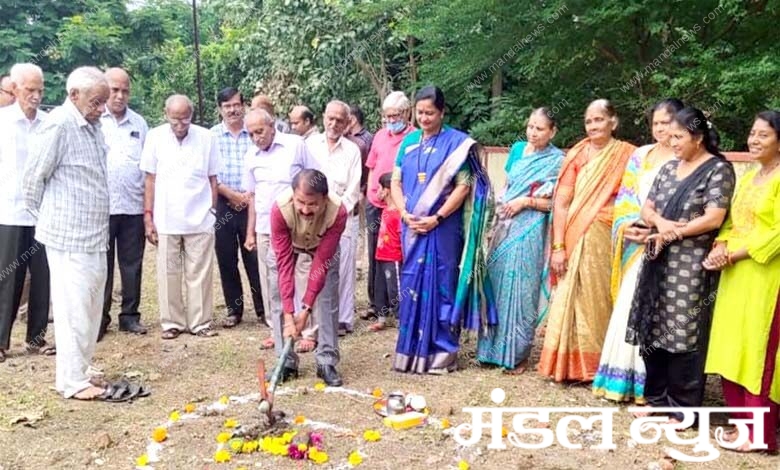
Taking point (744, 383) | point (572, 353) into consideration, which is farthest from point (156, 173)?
point (744, 383)

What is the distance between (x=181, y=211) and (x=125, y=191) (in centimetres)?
48

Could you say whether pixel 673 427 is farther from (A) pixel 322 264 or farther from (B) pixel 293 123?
(B) pixel 293 123

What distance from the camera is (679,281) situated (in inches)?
167

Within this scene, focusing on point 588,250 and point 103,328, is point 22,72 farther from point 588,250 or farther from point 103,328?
point 588,250

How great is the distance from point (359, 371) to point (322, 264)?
106 cm

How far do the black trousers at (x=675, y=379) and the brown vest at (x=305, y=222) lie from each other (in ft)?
6.89

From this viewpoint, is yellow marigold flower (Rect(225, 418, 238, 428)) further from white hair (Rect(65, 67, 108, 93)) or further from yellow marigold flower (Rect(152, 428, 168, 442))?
white hair (Rect(65, 67, 108, 93))

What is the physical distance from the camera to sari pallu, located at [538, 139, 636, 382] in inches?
193

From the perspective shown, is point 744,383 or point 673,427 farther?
point 673,427

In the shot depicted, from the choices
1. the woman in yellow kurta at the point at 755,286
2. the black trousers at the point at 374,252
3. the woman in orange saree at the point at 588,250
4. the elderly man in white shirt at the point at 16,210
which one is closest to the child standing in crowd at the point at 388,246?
the black trousers at the point at 374,252

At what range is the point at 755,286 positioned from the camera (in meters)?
3.89

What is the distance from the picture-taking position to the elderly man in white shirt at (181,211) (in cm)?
604

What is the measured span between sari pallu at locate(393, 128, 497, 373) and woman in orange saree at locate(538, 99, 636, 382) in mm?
562

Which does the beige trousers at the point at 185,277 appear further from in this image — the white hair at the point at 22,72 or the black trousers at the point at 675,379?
the black trousers at the point at 675,379
